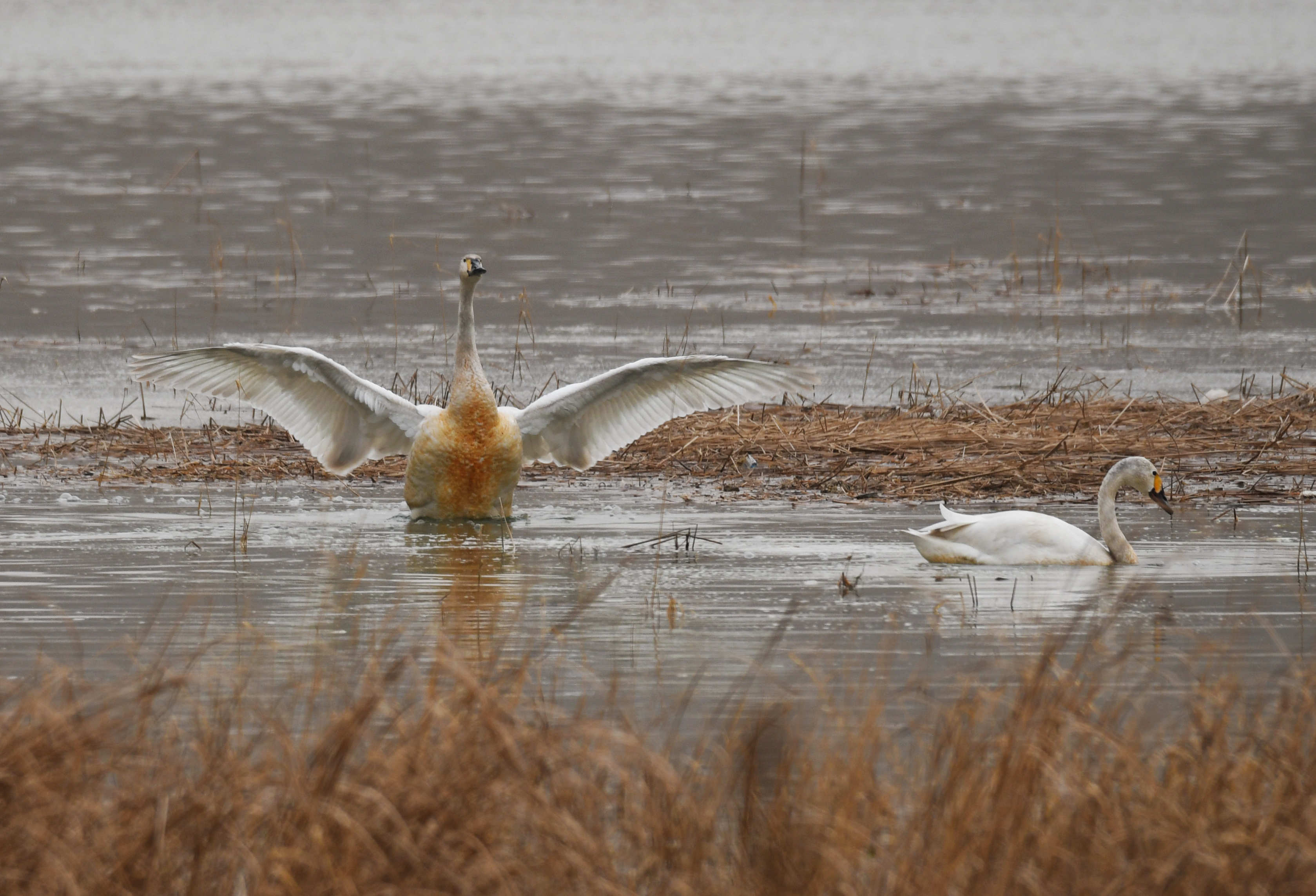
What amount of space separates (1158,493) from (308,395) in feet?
13.2

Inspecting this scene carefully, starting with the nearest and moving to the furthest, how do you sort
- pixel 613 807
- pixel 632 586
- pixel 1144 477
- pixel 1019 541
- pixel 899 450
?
pixel 613 807 → pixel 632 586 → pixel 1019 541 → pixel 1144 477 → pixel 899 450

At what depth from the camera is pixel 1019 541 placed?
812cm

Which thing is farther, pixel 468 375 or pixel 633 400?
pixel 633 400

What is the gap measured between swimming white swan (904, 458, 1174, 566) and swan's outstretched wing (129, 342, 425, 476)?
287 cm

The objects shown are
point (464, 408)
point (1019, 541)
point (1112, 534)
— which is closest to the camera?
point (1019, 541)

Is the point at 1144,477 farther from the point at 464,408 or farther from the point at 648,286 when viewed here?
the point at 648,286

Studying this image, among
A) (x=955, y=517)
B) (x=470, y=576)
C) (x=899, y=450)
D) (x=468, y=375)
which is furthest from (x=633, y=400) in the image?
(x=955, y=517)

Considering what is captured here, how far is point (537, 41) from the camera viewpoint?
2704 inches

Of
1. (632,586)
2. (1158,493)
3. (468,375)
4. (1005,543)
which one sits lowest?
(632,586)

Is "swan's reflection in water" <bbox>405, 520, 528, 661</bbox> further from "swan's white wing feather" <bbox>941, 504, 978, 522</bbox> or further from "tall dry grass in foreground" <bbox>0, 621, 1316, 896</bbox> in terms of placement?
"swan's white wing feather" <bbox>941, 504, 978, 522</bbox>

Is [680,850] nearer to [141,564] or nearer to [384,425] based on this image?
[141,564]

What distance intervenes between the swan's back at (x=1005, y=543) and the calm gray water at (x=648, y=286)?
11cm

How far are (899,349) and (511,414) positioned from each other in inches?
219

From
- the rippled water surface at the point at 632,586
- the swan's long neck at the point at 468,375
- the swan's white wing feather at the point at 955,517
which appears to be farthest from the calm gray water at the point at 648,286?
the swan's long neck at the point at 468,375
